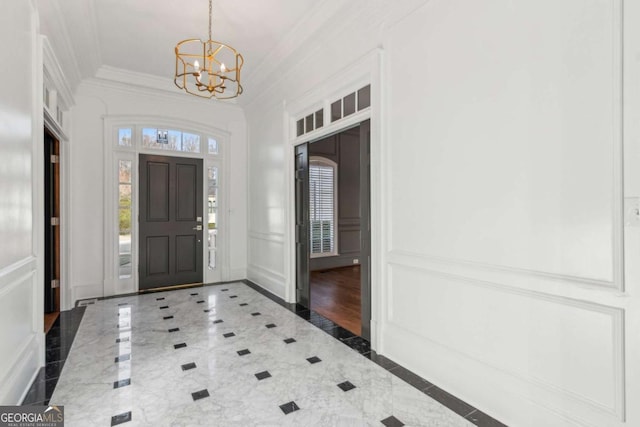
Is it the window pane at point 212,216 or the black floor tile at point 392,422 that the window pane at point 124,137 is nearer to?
the window pane at point 212,216

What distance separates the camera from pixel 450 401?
7.55 feet

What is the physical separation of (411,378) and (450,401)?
0.36 m

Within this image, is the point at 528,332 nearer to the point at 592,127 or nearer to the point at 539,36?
the point at 592,127

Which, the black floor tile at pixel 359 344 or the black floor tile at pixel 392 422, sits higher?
the black floor tile at pixel 359 344

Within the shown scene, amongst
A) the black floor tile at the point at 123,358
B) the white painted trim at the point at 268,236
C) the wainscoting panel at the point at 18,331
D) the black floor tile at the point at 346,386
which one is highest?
the white painted trim at the point at 268,236

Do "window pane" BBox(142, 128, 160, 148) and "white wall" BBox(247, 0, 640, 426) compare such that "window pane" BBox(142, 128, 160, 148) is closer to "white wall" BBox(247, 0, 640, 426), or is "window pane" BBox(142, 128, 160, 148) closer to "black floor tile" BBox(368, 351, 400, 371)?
"white wall" BBox(247, 0, 640, 426)

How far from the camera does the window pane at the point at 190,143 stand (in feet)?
18.9

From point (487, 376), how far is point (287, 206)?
3247mm

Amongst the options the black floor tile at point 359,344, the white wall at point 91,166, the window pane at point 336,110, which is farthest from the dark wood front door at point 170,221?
the black floor tile at point 359,344

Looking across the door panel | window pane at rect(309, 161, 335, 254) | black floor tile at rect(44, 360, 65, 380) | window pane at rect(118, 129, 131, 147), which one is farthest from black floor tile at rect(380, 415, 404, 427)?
window pane at rect(118, 129, 131, 147)

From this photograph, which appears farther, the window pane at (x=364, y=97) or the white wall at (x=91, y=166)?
the white wall at (x=91, y=166)

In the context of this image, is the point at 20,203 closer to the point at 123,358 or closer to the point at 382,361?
the point at 123,358

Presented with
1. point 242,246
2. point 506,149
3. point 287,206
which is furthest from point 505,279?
point 242,246

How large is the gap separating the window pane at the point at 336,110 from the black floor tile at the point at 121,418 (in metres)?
3.26
